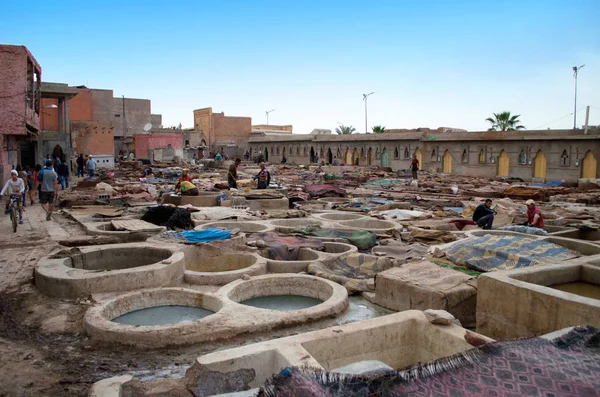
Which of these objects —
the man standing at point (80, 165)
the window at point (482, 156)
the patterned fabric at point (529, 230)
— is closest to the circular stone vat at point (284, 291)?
the patterned fabric at point (529, 230)

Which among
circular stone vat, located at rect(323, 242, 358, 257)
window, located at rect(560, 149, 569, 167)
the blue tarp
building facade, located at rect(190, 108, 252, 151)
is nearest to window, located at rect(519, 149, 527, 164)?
window, located at rect(560, 149, 569, 167)

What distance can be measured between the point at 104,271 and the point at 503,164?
1110 inches

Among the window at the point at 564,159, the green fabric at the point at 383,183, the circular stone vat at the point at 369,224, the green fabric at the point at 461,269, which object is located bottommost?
the circular stone vat at the point at 369,224

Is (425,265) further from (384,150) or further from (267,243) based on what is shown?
(384,150)

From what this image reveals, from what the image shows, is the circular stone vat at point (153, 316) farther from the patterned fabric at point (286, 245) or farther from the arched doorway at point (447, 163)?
the arched doorway at point (447, 163)

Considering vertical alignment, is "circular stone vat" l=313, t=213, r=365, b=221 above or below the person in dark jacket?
below

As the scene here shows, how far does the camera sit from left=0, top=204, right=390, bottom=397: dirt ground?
5332 millimetres

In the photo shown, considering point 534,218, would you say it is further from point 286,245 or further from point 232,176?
point 232,176

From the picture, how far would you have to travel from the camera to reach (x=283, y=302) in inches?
360

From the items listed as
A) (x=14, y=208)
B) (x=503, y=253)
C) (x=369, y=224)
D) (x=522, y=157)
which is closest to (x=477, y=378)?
(x=503, y=253)

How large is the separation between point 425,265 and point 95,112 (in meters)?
47.3

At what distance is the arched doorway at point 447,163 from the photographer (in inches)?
1400

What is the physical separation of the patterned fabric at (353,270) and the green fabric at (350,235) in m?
1.59

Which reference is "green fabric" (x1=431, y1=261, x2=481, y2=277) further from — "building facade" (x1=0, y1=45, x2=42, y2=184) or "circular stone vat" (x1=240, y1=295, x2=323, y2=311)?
"building facade" (x1=0, y1=45, x2=42, y2=184)
